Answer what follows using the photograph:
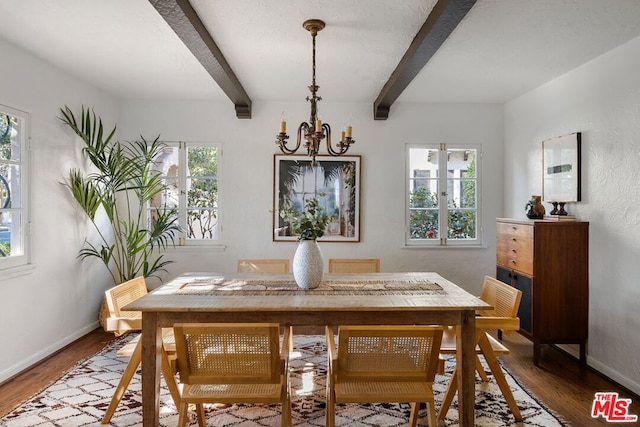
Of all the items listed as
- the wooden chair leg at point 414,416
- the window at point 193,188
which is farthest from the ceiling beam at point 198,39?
the wooden chair leg at point 414,416

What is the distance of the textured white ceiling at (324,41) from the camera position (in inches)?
95.8

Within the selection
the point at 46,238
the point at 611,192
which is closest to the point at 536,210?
the point at 611,192

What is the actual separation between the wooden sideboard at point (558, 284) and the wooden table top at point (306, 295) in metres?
1.05

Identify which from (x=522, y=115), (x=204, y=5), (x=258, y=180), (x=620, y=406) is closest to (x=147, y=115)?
(x=258, y=180)

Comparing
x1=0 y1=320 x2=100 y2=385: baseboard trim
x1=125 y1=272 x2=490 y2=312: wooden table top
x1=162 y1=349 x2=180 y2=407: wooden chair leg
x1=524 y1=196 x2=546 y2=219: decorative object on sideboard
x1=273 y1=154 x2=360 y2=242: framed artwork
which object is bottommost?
x1=0 y1=320 x2=100 y2=385: baseboard trim

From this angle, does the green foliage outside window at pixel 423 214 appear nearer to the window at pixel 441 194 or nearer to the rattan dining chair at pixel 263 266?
the window at pixel 441 194

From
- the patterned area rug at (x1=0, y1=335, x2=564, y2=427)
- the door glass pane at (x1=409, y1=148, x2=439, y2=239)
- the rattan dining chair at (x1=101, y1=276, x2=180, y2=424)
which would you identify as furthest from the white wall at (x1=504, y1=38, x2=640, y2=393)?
the rattan dining chair at (x1=101, y1=276, x2=180, y2=424)

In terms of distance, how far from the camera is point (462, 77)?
3.72 meters

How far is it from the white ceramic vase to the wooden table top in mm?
56

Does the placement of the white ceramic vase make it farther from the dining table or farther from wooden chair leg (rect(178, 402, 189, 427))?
wooden chair leg (rect(178, 402, 189, 427))

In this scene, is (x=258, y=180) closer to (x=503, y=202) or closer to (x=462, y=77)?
(x=462, y=77)

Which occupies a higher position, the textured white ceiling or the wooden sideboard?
the textured white ceiling

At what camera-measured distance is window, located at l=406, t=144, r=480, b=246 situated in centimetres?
467

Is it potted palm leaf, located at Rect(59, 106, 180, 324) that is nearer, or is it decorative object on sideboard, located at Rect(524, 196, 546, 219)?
decorative object on sideboard, located at Rect(524, 196, 546, 219)
